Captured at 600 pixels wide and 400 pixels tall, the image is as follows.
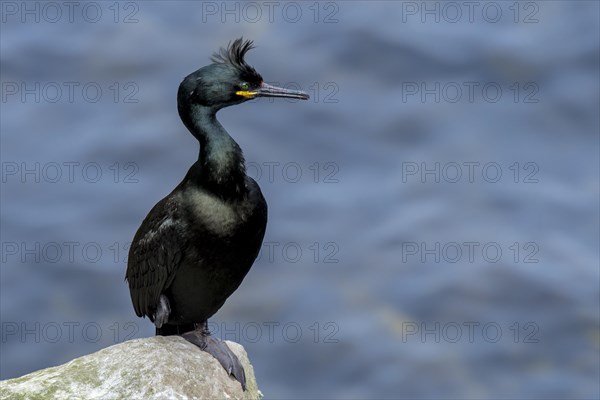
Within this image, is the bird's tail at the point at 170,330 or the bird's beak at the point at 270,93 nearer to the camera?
the bird's beak at the point at 270,93

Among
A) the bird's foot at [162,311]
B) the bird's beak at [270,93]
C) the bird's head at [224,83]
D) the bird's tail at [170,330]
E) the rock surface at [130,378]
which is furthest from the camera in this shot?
the bird's tail at [170,330]

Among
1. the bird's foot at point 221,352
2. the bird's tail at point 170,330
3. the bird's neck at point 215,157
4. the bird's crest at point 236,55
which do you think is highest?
the bird's crest at point 236,55

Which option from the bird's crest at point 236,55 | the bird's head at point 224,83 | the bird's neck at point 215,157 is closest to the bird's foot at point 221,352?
the bird's neck at point 215,157

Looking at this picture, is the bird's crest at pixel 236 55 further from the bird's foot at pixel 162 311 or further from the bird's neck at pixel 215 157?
the bird's foot at pixel 162 311

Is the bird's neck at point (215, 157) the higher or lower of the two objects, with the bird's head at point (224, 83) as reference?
lower

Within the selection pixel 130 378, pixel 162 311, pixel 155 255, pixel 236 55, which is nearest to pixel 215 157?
pixel 236 55

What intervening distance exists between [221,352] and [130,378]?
0.90 m

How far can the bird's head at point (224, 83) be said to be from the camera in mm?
8789

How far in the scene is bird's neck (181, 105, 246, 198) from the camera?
348 inches

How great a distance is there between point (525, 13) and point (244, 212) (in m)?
8.74

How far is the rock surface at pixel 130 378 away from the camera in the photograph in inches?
328

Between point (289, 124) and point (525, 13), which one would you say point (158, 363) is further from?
point (525, 13)

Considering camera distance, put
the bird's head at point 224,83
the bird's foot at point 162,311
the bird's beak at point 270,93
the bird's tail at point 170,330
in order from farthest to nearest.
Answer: the bird's tail at point 170,330, the bird's foot at point 162,311, the bird's beak at point 270,93, the bird's head at point 224,83

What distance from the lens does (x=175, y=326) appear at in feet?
31.9
